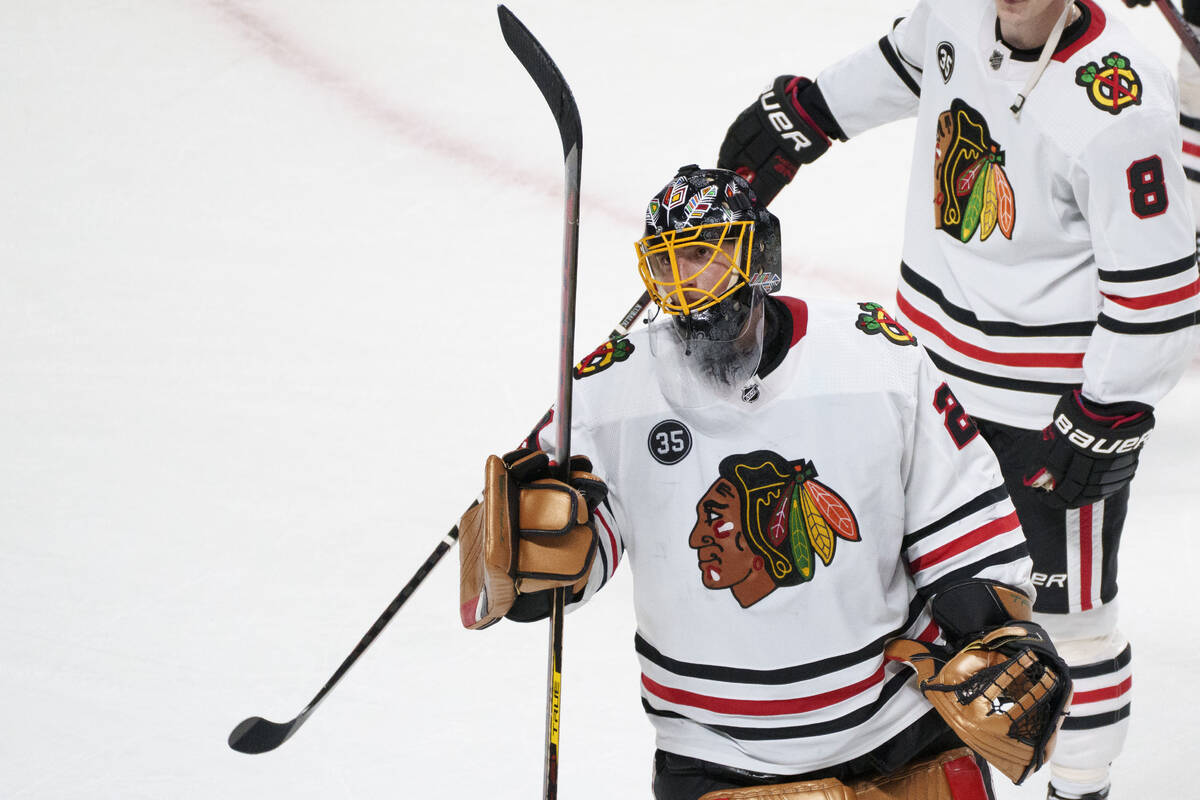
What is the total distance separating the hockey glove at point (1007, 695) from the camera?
150 cm

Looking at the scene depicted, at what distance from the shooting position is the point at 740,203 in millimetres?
1589

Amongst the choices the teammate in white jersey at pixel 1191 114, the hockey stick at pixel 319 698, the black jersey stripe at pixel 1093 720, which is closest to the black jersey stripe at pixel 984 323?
the hockey stick at pixel 319 698

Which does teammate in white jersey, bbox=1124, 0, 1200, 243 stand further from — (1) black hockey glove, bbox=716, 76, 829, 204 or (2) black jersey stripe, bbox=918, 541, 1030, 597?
(2) black jersey stripe, bbox=918, 541, 1030, 597

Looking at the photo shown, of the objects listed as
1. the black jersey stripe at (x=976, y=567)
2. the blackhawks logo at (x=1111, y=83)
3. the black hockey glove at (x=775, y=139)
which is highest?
the black hockey glove at (x=775, y=139)

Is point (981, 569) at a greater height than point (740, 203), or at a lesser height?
lesser

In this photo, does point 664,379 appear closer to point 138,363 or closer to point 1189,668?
point 1189,668

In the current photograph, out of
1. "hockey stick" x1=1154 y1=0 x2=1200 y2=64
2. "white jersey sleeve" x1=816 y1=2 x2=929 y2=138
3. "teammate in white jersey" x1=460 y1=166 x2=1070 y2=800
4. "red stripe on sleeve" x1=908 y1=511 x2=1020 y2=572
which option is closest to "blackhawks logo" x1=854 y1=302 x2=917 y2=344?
"teammate in white jersey" x1=460 y1=166 x2=1070 y2=800

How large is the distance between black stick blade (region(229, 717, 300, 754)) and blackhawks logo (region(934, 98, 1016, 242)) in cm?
125

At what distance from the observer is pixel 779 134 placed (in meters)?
2.50

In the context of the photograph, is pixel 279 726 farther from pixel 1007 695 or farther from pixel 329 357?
pixel 329 357

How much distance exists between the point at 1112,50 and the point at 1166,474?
5.72 ft

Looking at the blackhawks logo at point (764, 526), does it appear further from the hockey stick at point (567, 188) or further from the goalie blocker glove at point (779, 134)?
the goalie blocker glove at point (779, 134)

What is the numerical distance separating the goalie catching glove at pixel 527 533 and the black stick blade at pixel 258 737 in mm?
759

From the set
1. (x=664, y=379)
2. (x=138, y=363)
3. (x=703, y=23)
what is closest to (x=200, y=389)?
(x=138, y=363)
